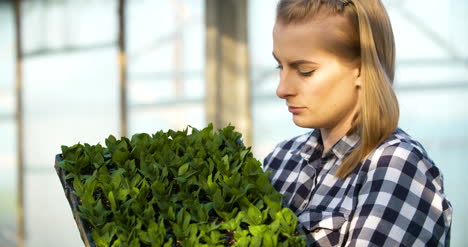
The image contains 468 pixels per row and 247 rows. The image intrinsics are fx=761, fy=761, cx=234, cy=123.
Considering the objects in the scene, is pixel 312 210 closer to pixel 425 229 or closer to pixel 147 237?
pixel 425 229

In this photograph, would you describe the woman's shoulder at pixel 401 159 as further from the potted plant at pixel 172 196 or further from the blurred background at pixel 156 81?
the blurred background at pixel 156 81

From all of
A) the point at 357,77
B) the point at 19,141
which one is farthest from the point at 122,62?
the point at 357,77

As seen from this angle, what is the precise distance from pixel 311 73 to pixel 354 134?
0.45 ft

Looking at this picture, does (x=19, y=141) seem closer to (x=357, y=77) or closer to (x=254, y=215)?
(x=357, y=77)

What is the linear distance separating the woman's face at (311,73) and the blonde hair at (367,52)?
0.06ft

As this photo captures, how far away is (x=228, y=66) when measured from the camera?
184 inches

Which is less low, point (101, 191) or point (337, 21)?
point (337, 21)

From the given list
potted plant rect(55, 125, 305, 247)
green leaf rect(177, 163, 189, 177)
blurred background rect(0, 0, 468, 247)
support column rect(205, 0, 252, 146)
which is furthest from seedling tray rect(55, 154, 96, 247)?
support column rect(205, 0, 252, 146)

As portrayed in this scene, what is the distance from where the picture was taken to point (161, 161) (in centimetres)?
113

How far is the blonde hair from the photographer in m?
1.15

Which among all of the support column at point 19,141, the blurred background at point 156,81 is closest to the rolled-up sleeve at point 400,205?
the blurred background at point 156,81

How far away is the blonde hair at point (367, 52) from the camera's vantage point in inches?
45.4

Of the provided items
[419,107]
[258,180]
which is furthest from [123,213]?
[419,107]

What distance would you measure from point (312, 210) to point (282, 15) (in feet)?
1.02
